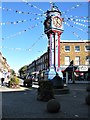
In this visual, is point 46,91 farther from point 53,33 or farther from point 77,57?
point 77,57

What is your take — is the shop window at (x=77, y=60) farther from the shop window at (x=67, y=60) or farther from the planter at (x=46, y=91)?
the planter at (x=46, y=91)

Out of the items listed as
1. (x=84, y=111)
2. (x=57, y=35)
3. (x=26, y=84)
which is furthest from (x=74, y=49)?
(x=84, y=111)

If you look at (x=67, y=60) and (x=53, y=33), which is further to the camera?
(x=67, y=60)

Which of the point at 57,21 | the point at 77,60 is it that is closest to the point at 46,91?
the point at 57,21

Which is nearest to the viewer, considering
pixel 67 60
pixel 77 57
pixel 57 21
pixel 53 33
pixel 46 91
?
pixel 46 91

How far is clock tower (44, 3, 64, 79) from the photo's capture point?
2605 centimetres

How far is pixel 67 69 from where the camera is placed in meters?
57.8

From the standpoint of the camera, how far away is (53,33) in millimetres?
26578

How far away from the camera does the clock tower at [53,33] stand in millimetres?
26047

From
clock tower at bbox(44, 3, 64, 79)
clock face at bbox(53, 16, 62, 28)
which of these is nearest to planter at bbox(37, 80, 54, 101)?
clock tower at bbox(44, 3, 64, 79)

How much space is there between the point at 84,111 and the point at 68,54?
4429cm

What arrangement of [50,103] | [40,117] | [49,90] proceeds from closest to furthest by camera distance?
1. [40,117]
2. [50,103]
3. [49,90]

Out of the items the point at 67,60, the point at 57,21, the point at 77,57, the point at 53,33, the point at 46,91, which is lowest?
the point at 46,91

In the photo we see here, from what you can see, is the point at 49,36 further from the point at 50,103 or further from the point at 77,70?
the point at 77,70
